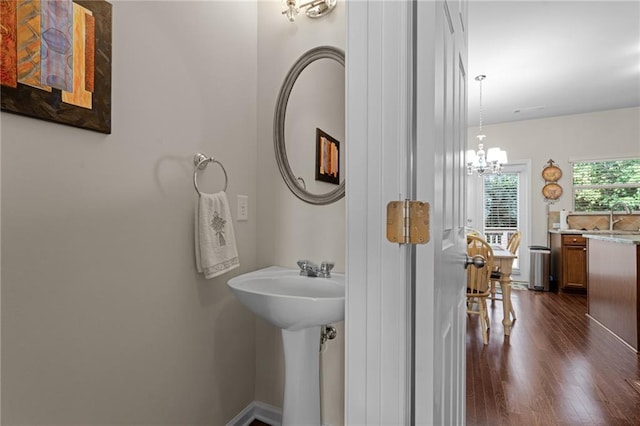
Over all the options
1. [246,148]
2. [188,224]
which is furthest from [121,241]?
[246,148]

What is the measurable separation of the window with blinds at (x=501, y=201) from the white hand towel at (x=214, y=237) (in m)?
5.42

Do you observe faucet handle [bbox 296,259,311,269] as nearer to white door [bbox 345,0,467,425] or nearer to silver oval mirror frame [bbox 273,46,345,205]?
silver oval mirror frame [bbox 273,46,345,205]

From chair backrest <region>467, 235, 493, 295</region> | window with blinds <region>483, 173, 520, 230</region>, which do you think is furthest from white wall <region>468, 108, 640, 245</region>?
chair backrest <region>467, 235, 493, 295</region>

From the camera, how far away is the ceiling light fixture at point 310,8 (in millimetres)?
1468

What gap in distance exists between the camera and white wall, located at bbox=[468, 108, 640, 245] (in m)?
4.82

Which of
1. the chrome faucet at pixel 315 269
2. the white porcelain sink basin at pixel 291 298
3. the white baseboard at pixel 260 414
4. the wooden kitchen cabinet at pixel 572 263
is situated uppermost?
the chrome faucet at pixel 315 269

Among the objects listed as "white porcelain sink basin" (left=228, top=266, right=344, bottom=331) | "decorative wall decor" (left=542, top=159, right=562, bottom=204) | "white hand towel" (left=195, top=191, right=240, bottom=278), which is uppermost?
"decorative wall decor" (left=542, top=159, right=562, bottom=204)

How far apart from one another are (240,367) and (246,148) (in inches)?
42.4

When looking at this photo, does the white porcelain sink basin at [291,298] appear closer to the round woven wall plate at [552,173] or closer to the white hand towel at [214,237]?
the white hand towel at [214,237]

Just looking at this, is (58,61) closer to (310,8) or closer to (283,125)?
Result: (283,125)

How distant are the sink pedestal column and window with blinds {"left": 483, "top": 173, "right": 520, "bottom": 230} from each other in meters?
5.27

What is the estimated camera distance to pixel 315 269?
145 centimetres

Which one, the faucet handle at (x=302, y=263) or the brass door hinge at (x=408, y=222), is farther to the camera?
the faucet handle at (x=302, y=263)

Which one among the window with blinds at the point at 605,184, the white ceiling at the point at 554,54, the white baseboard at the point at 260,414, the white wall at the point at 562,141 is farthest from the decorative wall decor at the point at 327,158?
the window with blinds at the point at 605,184
